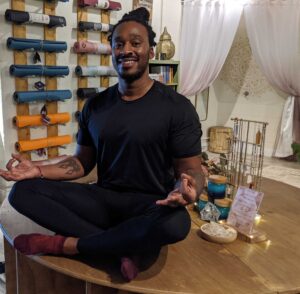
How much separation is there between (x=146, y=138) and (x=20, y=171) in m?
0.50

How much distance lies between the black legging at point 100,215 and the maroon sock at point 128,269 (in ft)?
0.13

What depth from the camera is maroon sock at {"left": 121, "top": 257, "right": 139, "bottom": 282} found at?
1.15 metres

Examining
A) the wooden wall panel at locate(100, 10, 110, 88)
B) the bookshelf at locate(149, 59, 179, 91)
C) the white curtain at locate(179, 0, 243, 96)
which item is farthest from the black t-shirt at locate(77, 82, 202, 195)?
the white curtain at locate(179, 0, 243, 96)

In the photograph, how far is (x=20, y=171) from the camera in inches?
56.2

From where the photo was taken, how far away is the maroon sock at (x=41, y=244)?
1265mm

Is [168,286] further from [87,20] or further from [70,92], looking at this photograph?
[87,20]

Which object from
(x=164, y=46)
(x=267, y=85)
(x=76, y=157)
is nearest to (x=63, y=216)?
(x=76, y=157)

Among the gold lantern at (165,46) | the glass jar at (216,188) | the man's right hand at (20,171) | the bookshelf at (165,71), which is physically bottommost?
the glass jar at (216,188)

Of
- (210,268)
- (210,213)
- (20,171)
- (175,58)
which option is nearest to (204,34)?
(175,58)

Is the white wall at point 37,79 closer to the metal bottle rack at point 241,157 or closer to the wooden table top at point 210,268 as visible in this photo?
the wooden table top at point 210,268

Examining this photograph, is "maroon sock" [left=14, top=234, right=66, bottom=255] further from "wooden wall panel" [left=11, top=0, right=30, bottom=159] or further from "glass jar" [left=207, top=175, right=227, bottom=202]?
"wooden wall panel" [left=11, top=0, right=30, bottom=159]

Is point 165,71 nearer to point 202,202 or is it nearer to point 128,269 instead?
point 202,202

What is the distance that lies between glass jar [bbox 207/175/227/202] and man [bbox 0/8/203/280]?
231 mm

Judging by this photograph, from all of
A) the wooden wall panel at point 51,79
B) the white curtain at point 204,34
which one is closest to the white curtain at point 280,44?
the white curtain at point 204,34
